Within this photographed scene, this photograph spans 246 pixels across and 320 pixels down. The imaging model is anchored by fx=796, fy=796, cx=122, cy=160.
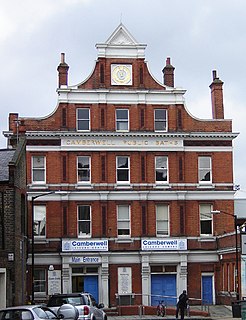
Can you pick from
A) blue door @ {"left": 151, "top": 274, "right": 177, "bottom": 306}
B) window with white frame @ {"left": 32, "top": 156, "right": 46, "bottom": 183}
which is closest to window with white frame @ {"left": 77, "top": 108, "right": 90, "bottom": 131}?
window with white frame @ {"left": 32, "top": 156, "right": 46, "bottom": 183}

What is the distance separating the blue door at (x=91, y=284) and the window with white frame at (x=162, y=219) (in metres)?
5.55

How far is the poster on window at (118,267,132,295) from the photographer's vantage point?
54.2 meters

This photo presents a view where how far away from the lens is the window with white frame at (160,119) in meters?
55.8

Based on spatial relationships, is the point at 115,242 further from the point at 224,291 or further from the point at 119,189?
the point at 224,291

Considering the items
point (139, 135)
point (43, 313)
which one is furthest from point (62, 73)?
point (43, 313)

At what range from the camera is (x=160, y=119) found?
56000 mm

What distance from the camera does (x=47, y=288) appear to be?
53.8 meters

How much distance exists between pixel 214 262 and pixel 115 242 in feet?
23.2

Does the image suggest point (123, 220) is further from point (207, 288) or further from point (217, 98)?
point (217, 98)

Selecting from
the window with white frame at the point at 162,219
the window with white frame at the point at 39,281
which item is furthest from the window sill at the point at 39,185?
the window with white frame at the point at 162,219

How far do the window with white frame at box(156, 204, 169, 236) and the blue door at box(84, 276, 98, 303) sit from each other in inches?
219

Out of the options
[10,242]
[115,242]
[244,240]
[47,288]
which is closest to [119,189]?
[115,242]

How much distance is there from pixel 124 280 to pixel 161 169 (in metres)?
8.12

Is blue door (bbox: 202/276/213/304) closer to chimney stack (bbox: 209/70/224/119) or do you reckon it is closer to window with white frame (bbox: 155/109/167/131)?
window with white frame (bbox: 155/109/167/131)
